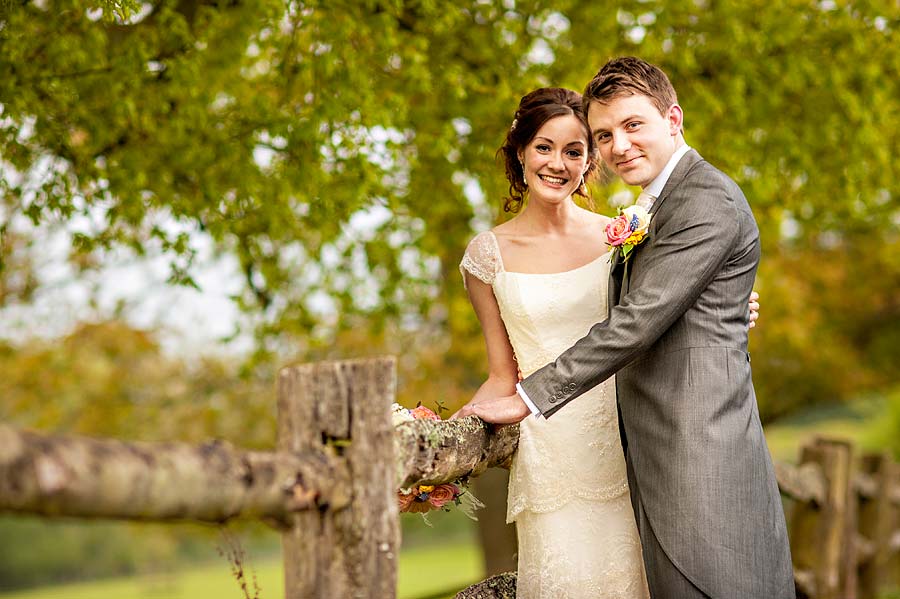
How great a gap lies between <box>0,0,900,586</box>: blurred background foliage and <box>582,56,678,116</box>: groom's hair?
1.69m

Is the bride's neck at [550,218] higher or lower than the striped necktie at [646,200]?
higher

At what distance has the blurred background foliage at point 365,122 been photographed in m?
6.05

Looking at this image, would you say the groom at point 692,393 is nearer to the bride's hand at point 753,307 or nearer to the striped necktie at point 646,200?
the striped necktie at point 646,200

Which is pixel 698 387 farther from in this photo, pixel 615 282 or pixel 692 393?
pixel 615 282

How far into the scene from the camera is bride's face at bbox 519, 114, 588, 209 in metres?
3.87

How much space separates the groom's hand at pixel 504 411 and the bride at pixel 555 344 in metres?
0.35

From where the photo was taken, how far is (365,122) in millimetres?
6016

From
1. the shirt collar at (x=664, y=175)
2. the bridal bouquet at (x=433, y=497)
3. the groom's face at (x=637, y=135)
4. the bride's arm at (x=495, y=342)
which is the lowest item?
the bridal bouquet at (x=433, y=497)

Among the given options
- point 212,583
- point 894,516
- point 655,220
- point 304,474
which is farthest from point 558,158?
point 212,583

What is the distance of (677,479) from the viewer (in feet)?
10.1

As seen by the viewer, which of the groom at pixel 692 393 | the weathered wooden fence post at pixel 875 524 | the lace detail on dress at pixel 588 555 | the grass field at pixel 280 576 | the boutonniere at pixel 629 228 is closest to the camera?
the groom at pixel 692 393

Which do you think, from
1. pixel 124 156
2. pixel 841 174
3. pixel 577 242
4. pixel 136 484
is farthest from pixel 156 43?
pixel 841 174

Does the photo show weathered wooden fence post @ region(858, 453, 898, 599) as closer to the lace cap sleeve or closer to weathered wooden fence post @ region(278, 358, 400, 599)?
the lace cap sleeve

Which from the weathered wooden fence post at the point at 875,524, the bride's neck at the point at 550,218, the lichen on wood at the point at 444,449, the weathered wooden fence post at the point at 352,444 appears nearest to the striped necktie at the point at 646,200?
the bride's neck at the point at 550,218
